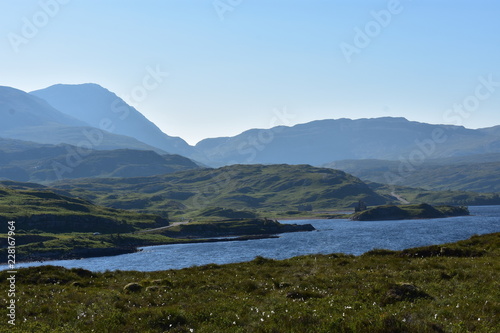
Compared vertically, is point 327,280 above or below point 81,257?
above

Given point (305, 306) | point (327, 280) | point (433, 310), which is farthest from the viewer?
point (327, 280)

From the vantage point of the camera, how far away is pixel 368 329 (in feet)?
57.3

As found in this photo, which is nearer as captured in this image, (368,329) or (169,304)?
(368,329)

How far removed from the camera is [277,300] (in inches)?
984

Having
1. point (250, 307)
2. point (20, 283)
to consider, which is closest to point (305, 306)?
point (250, 307)

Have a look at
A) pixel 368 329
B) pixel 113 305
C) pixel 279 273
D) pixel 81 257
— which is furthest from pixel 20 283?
pixel 81 257

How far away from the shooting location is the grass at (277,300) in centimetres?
1917

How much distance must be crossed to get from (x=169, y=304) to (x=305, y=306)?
8182 millimetres

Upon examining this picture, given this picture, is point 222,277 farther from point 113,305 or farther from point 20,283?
point 20,283

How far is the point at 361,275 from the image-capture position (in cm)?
3256

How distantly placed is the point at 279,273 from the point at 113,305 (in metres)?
16.0

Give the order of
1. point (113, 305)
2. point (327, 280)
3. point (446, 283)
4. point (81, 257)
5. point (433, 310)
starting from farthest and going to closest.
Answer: point (81, 257) → point (327, 280) → point (446, 283) → point (113, 305) → point (433, 310)

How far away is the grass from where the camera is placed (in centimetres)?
1917

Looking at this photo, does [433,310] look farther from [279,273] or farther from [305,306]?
[279,273]
